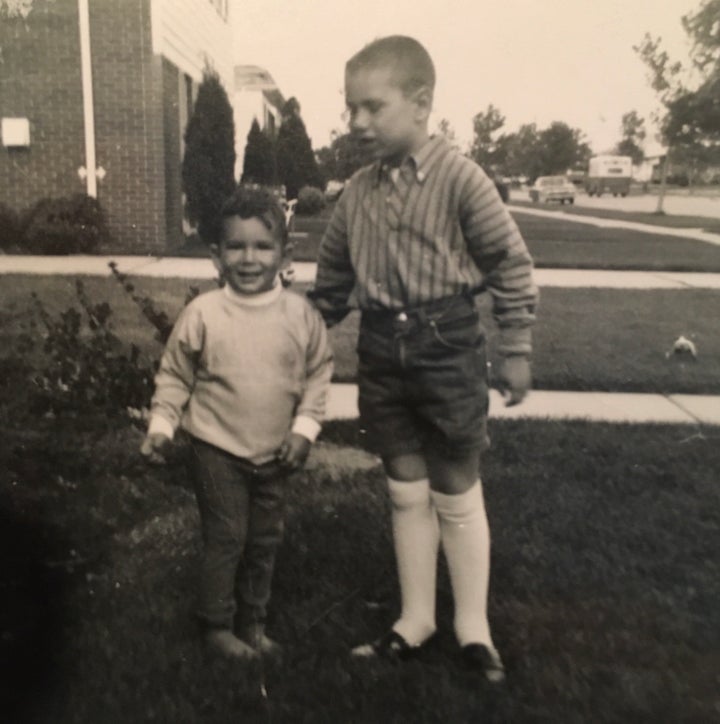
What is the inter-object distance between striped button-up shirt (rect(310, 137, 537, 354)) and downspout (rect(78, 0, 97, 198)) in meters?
1.27

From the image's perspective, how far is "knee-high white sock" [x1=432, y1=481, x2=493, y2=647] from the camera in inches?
72.7

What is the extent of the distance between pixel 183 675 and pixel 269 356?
1.99 ft

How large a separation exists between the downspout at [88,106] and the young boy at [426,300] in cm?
120

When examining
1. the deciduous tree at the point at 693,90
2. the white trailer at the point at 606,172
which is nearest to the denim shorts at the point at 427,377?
the deciduous tree at the point at 693,90

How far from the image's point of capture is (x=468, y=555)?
73.1 inches

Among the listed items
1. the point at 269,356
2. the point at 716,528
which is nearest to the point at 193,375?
the point at 269,356

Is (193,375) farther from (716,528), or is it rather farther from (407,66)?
(716,528)

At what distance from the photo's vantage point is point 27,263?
3.15 m

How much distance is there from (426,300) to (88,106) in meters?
1.52

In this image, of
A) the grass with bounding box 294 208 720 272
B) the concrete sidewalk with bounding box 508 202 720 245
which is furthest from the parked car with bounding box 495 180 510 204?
the grass with bounding box 294 208 720 272

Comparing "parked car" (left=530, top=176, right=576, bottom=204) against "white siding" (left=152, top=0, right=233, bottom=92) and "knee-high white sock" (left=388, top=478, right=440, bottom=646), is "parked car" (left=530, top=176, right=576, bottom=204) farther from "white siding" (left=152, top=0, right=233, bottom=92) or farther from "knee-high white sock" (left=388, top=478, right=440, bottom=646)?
"knee-high white sock" (left=388, top=478, right=440, bottom=646)

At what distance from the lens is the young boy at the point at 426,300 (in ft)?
5.69

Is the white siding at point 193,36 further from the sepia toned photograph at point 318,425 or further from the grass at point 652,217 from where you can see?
the grass at point 652,217

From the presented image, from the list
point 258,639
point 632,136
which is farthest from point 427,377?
point 632,136
